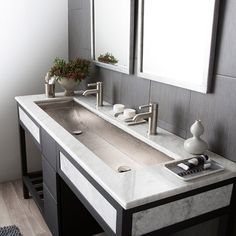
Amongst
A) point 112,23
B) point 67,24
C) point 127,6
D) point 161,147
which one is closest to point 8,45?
point 67,24

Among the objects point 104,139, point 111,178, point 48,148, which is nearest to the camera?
point 111,178

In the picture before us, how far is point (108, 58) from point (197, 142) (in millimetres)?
1059

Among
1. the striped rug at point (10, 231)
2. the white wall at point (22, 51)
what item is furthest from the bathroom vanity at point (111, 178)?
the white wall at point (22, 51)

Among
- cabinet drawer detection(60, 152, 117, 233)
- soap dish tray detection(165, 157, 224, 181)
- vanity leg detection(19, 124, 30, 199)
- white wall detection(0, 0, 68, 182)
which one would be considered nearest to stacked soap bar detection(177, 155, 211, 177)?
soap dish tray detection(165, 157, 224, 181)

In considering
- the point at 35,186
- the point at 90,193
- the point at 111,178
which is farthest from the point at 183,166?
the point at 35,186

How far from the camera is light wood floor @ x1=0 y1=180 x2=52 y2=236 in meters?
2.20

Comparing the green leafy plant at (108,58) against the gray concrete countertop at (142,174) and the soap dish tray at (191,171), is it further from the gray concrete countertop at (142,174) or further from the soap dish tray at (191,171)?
the soap dish tray at (191,171)

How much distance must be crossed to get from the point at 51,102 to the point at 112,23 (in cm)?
73

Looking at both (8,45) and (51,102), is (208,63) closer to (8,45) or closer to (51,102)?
(51,102)

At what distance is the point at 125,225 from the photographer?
3.46ft

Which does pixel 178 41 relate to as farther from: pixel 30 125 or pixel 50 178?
pixel 30 125

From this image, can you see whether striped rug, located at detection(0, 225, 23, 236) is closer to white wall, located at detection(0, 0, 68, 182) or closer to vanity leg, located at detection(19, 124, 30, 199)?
vanity leg, located at detection(19, 124, 30, 199)

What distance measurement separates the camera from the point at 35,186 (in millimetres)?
2516

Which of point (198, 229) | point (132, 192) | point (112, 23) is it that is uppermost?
point (112, 23)
